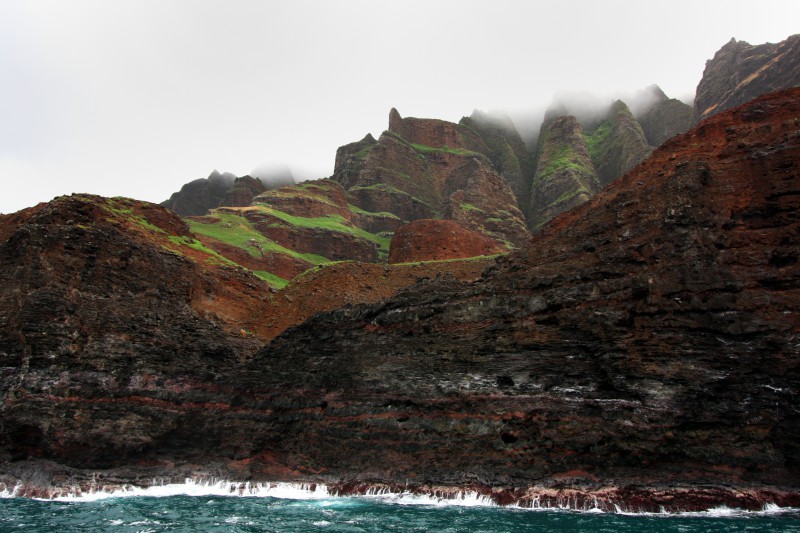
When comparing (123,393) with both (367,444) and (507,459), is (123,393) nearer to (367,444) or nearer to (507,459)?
(367,444)

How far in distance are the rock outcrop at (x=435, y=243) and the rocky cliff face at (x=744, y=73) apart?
33.1 m

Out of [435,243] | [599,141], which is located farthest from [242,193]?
[599,141]

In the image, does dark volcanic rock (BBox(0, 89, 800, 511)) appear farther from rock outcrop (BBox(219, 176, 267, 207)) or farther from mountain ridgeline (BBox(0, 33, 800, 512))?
rock outcrop (BBox(219, 176, 267, 207))

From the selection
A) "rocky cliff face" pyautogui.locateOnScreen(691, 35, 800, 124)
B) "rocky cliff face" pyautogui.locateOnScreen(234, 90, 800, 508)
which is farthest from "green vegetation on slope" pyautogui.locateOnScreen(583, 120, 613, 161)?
"rocky cliff face" pyautogui.locateOnScreen(234, 90, 800, 508)

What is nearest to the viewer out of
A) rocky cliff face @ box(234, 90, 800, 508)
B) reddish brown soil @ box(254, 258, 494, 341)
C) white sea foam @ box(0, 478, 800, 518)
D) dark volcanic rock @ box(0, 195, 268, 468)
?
white sea foam @ box(0, 478, 800, 518)

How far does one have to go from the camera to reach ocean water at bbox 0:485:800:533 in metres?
14.1

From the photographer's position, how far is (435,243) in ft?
159

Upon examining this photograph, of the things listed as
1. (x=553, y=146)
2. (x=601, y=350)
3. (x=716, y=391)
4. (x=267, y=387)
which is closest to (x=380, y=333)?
(x=267, y=387)

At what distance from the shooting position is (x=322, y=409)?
23.6m

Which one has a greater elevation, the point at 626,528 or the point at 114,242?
the point at 114,242

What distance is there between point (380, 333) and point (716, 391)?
14283mm

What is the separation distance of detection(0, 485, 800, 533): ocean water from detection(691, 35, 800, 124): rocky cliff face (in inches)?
1947

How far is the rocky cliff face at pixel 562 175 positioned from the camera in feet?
249

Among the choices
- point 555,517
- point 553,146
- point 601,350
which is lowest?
point 555,517
